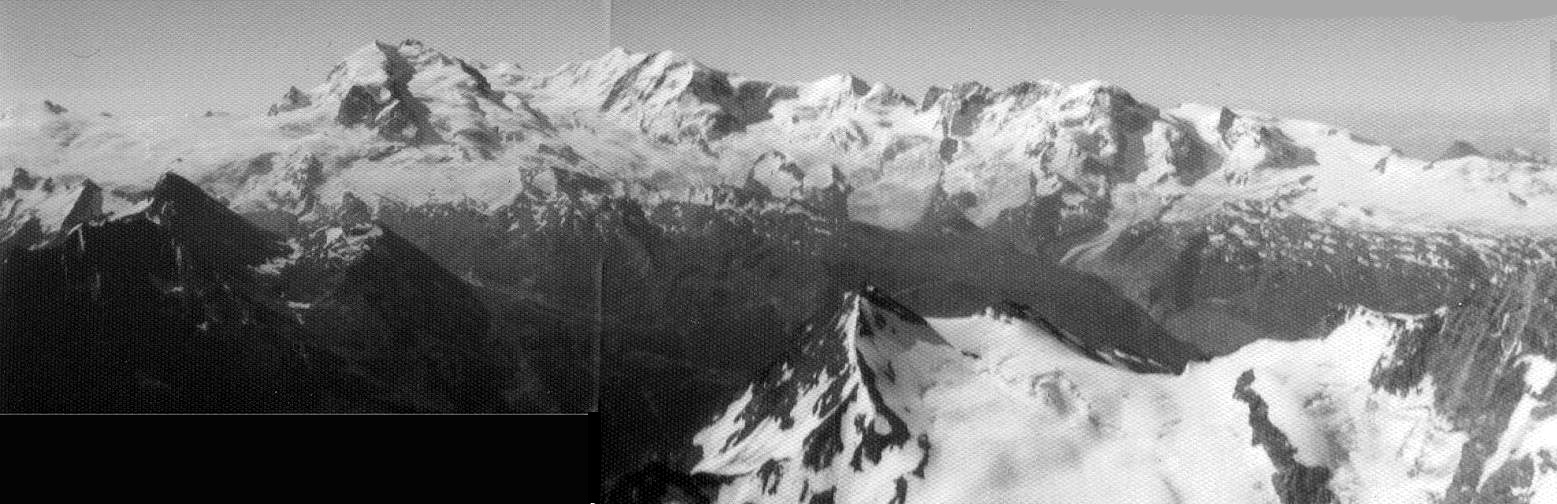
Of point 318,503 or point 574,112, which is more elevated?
point 574,112

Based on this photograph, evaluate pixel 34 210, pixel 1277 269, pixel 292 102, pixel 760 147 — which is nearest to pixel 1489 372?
pixel 1277 269

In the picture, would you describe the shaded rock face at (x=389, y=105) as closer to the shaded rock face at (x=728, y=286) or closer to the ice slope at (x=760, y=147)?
the ice slope at (x=760, y=147)

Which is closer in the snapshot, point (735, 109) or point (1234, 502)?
point (1234, 502)

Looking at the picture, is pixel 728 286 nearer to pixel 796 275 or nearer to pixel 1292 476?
pixel 796 275

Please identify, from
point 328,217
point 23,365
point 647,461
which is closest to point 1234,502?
point 647,461

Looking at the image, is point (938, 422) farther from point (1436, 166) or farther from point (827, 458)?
point (1436, 166)
